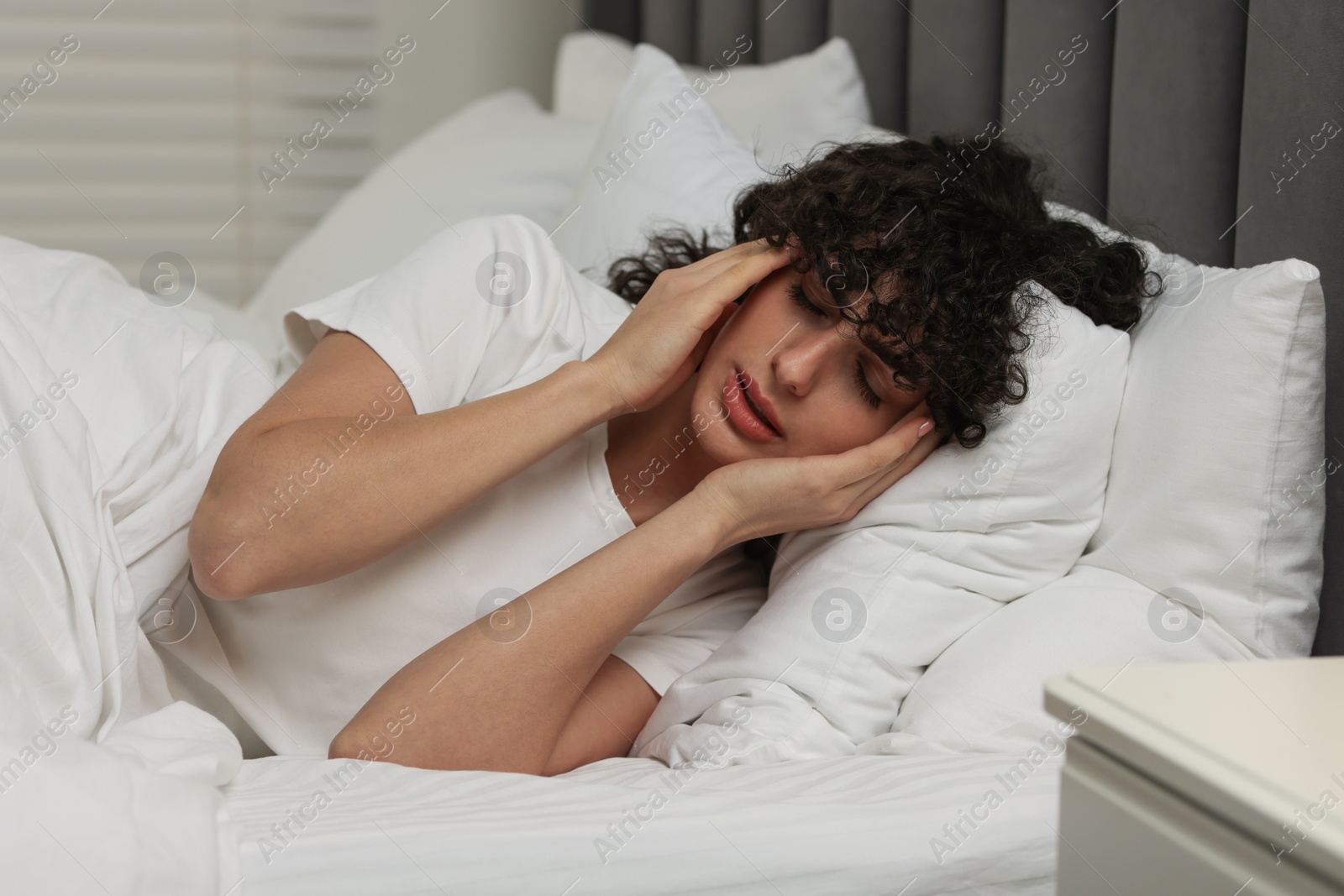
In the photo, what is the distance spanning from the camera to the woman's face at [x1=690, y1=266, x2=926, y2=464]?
2.91 ft

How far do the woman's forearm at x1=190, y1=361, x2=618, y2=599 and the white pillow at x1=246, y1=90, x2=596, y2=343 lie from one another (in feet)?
2.30

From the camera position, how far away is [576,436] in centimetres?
95

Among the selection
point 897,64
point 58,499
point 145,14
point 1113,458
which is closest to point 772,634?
point 1113,458

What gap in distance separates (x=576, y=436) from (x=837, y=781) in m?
0.38

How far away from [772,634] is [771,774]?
0.17m

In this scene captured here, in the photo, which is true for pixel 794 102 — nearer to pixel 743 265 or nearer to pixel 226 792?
pixel 743 265

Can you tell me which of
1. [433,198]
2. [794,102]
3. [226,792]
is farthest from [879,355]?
[433,198]

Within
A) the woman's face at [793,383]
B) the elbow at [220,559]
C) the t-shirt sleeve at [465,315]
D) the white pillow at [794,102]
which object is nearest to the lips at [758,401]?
the woman's face at [793,383]

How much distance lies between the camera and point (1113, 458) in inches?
36.2

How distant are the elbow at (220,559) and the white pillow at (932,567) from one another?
1.21ft

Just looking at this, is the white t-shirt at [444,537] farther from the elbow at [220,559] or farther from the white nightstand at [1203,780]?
the white nightstand at [1203,780]

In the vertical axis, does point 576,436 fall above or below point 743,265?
below

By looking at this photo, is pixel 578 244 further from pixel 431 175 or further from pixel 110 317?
pixel 110 317

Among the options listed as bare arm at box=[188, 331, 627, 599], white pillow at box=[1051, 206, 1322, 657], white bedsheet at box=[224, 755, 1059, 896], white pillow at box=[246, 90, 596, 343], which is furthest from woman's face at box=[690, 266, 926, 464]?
white pillow at box=[246, 90, 596, 343]
